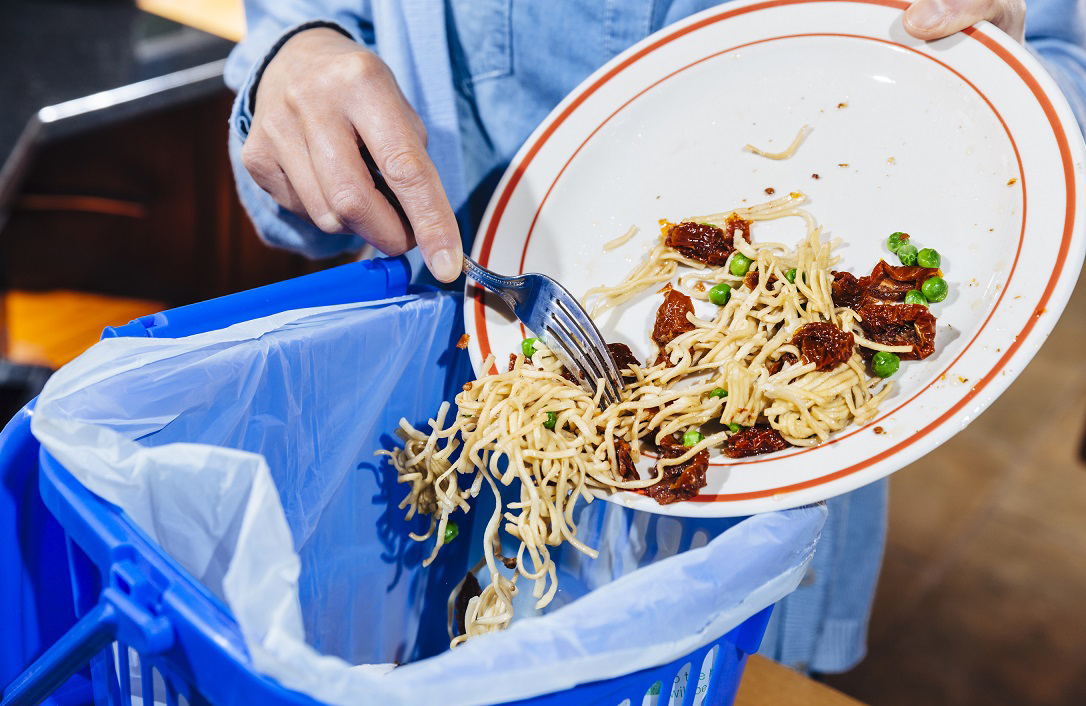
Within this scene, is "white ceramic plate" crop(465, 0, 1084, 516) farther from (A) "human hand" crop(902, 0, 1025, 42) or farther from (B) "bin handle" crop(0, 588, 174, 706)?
(B) "bin handle" crop(0, 588, 174, 706)

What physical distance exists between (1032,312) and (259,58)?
2.90 ft

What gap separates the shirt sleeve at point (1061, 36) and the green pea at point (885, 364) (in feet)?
1.31

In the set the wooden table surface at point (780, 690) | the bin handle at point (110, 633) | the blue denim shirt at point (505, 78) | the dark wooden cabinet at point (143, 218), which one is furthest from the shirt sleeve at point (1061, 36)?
the dark wooden cabinet at point (143, 218)

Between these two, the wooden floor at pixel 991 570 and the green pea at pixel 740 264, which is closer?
the green pea at pixel 740 264

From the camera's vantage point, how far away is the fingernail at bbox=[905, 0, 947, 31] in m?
0.97

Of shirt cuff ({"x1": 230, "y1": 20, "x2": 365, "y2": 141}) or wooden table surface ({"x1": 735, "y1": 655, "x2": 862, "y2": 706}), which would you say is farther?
shirt cuff ({"x1": 230, "y1": 20, "x2": 365, "y2": 141})

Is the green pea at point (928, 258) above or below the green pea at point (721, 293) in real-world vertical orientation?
below

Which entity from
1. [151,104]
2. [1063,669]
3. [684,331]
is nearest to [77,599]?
[684,331]

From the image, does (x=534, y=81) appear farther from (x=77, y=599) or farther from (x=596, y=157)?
(x=77, y=599)

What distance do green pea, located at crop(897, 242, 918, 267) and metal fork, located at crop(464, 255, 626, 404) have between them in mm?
309

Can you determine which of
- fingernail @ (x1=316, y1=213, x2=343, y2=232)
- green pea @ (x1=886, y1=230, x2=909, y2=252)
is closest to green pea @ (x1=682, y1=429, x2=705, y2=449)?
green pea @ (x1=886, y1=230, x2=909, y2=252)

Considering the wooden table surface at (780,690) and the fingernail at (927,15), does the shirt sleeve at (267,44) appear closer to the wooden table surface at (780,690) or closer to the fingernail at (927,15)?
the fingernail at (927,15)

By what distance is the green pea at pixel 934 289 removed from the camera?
94 centimetres

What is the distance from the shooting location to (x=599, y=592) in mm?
701
